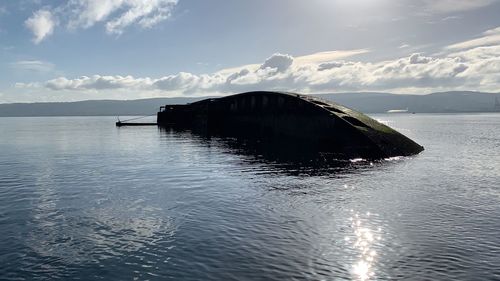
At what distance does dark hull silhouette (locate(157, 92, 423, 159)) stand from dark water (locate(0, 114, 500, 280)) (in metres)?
15.0

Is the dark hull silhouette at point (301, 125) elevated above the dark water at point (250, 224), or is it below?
above

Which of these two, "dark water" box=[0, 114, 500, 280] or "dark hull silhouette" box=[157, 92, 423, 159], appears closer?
"dark water" box=[0, 114, 500, 280]

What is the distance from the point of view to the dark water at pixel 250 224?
15.7m

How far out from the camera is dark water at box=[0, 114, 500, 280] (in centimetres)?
1568

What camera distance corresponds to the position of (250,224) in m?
21.6

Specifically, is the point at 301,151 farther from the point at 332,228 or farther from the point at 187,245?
the point at 187,245

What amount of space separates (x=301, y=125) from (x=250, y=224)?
5321 cm

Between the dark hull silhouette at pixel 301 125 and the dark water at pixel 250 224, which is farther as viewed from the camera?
the dark hull silhouette at pixel 301 125

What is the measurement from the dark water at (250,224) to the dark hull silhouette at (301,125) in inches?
589

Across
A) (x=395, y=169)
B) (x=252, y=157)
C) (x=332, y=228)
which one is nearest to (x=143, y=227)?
(x=332, y=228)

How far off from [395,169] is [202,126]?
78.2 metres

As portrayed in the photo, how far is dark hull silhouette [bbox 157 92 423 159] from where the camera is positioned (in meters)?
56.6

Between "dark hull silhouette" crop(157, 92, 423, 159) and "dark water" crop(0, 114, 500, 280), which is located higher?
"dark hull silhouette" crop(157, 92, 423, 159)

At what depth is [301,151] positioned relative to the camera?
2323 inches
